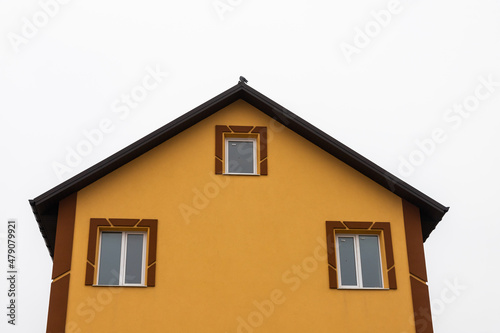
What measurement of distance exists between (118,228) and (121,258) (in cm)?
68

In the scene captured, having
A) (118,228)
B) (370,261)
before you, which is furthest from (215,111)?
(370,261)

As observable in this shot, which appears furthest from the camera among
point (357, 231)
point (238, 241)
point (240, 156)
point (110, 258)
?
point (240, 156)

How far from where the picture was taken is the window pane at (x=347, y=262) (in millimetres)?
15656

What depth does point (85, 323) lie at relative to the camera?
1471 cm

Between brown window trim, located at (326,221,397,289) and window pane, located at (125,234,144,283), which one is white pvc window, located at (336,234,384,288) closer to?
brown window trim, located at (326,221,397,289)

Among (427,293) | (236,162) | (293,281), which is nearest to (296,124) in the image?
(236,162)

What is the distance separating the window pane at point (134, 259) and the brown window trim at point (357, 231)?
161 inches

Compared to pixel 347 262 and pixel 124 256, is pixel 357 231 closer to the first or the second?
pixel 347 262

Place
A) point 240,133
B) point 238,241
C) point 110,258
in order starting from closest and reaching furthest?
point 110,258
point 238,241
point 240,133

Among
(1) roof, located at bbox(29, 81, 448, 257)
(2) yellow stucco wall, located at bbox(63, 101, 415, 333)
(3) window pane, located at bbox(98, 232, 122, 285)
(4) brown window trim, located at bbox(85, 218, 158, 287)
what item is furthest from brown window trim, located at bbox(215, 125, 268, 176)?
(3) window pane, located at bbox(98, 232, 122, 285)

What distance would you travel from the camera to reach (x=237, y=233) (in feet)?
52.1

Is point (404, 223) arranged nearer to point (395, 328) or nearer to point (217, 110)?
point (395, 328)

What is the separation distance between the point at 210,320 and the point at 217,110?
205 inches

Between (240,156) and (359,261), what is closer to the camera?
(359,261)
